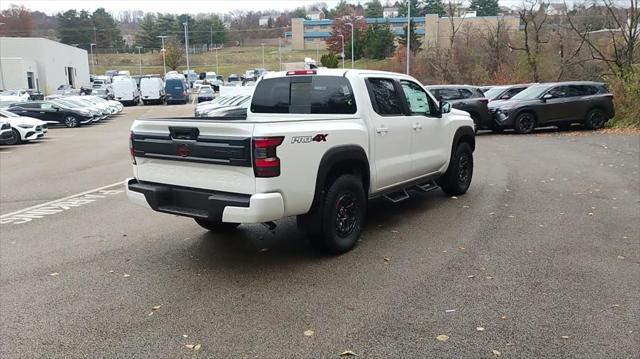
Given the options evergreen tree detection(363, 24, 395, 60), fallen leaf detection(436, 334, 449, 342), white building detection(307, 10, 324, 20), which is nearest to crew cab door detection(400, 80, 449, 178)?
fallen leaf detection(436, 334, 449, 342)

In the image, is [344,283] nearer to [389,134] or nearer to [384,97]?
[389,134]

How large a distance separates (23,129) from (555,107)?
1891 cm

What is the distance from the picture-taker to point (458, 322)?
4.20 m

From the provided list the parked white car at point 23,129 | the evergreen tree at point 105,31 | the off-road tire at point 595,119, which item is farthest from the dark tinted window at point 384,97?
the evergreen tree at point 105,31

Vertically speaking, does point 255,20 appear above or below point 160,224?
above

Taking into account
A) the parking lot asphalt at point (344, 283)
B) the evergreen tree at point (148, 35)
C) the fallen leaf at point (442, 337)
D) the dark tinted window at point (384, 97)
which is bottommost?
the parking lot asphalt at point (344, 283)

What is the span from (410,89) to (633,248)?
3274 mm

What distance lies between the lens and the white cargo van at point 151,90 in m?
50.2

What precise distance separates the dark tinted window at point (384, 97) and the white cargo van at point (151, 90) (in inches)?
1841

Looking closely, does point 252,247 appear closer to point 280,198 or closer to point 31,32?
point 280,198

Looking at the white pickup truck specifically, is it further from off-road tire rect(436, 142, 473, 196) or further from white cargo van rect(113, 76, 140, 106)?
white cargo van rect(113, 76, 140, 106)

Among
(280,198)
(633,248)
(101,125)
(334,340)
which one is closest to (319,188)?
(280,198)

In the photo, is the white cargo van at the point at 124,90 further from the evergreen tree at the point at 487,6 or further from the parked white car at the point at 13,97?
the evergreen tree at the point at 487,6

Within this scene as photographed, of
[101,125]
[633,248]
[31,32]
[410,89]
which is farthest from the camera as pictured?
[31,32]
